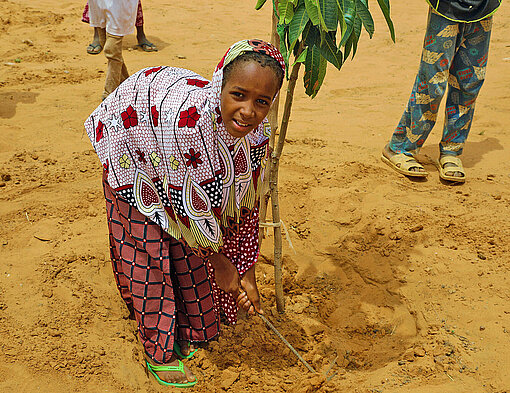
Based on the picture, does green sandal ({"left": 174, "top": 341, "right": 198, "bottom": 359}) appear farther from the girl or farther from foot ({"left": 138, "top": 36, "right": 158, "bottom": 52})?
foot ({"left": 138, "top": 36, "right": 158, "bottom": 52})

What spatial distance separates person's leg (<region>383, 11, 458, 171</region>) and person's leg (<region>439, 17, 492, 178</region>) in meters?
0.13

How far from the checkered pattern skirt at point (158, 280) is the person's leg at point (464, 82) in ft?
6.95

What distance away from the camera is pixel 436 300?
2.54 meters

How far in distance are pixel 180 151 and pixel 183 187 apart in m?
0.13

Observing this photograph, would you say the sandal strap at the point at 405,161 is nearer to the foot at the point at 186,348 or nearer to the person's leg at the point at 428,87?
the person's leg at the point at 428,87

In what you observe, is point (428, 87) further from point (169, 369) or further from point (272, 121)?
point (169, 369)

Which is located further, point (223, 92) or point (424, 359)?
point (424, 359)

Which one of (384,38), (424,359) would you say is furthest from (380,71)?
(424,359)

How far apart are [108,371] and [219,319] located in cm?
53

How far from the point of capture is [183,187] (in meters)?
1.73

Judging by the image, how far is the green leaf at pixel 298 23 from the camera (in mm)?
1748

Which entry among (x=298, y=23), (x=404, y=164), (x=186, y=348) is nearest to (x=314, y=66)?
(x=298, y=23)

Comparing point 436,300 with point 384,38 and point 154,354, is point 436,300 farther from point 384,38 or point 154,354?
point 384,38

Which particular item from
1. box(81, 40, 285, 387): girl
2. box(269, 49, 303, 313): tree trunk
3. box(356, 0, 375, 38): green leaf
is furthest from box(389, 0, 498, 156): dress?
box(81, 40, 285, 387): girl
